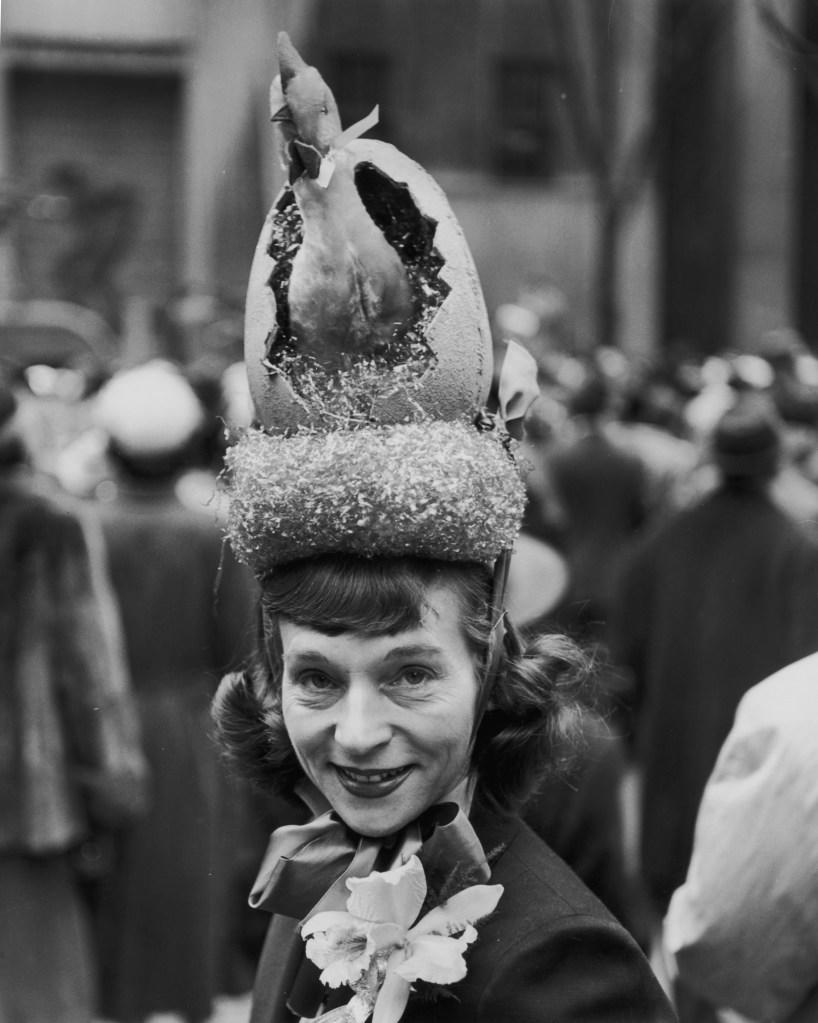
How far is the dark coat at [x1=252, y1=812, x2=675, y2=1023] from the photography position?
192cm

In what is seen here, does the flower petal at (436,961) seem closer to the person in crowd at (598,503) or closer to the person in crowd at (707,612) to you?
the person in crowd at (707,612)

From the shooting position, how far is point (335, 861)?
2.08m

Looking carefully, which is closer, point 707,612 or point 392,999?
point 392,999

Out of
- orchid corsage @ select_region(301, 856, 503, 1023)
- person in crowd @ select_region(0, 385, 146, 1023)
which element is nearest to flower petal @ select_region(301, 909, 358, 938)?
orchid corsage @ select_region(301, 856, 503, 1023)

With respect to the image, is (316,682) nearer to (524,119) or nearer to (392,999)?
(392,999)

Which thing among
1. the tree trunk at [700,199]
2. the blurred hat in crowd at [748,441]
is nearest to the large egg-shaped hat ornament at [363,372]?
the blurred hat in crowd at [748,441]

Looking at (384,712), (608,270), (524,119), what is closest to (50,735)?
(384,712)

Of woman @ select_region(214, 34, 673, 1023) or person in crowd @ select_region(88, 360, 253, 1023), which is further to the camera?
person in crowd @ select_region(88, 360, 253, 1023)

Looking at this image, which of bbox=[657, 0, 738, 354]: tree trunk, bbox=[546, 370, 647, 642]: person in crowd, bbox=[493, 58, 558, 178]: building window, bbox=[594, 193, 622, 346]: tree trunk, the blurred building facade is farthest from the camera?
bbox=[493, 58, 558, 178]: building window

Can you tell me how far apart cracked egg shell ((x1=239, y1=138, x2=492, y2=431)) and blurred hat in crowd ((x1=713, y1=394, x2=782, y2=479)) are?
123 inches

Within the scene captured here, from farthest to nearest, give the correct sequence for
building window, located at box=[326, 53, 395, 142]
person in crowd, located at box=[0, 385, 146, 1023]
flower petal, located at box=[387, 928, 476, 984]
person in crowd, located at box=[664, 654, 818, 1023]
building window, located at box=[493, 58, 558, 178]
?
building window, located at box=[493, 58, 558, 178] < building window, located at box=[326, 53, 395, 142] < person in crowd, located at box=[0, 385, 146, 1023] < person in crowd, located at box=[664, 654, 818, 1023] < flower petal, located at box=[387, 928, 476, 984]

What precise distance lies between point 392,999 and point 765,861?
600 mm

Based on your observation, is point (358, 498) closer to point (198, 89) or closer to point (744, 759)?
point (744, 759)

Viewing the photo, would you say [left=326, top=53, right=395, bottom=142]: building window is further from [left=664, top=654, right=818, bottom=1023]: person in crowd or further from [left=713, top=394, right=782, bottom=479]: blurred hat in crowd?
[left=664, top=654, right=818, bottom=1023]: person in crowd
